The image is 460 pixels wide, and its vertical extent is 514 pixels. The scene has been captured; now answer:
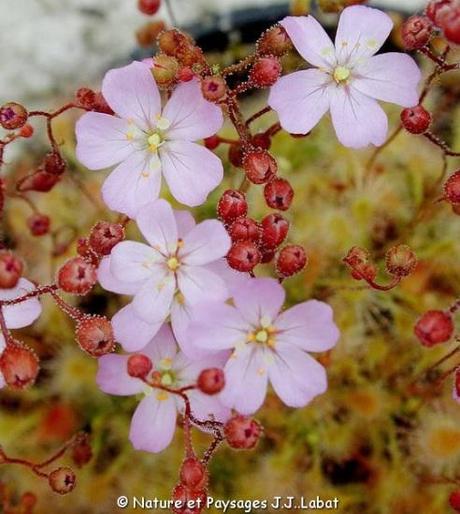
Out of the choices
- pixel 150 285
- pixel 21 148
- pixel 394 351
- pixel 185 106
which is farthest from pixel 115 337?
pixel 21 148

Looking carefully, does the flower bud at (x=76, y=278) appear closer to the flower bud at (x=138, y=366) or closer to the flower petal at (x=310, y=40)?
the flower bud at (x=138, y=366)

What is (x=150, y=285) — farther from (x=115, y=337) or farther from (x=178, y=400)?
(x=178, y=400)

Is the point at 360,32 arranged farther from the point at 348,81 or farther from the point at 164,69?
the point at 164,69

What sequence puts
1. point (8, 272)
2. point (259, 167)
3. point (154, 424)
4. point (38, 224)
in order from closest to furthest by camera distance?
point (8, 272) → point (259, 167) → point (154, 424) → point (38, 224)

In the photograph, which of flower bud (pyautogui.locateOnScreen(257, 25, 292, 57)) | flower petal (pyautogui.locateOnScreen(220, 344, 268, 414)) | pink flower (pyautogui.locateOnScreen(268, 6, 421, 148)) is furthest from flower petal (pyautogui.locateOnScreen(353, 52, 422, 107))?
flower petal (pyautogui.locateOnScreen(220, 344, 268, 414))

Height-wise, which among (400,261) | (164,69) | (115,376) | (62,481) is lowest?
(62,481)

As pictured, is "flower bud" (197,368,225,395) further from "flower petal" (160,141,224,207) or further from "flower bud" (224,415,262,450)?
"flower petal" (160,141,224,207)

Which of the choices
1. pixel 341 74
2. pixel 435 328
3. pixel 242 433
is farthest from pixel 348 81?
pixel 242 433
